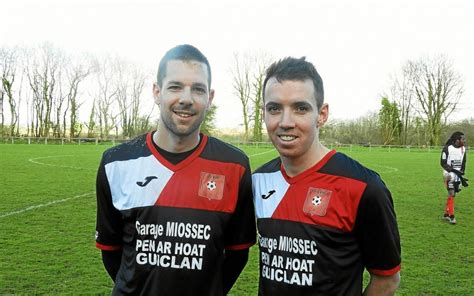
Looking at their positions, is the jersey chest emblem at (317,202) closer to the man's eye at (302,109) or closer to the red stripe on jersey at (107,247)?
the man's eye at (302,109)

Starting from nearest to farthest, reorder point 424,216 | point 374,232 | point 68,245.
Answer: point 374,232 → point 68,245 → point 424,216

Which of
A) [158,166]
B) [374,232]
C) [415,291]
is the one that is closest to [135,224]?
[158,166]

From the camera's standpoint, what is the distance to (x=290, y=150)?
7.76 feet

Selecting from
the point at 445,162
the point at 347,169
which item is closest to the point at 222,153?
the point at 347,169

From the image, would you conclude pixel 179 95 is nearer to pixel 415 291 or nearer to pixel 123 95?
pixel 415 291

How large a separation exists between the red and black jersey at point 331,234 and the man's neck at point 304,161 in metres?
0.03

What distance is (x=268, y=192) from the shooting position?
254cm

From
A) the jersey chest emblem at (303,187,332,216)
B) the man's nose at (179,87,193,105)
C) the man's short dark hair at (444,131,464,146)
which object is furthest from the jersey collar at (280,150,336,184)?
the man's short dark hair at (444,131,464,146)

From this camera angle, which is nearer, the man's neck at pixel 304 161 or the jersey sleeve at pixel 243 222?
the man's neck at pixel 304 161

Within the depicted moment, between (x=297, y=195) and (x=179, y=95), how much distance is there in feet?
2.79

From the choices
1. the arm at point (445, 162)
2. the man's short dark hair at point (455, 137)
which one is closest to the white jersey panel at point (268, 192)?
the arm at point (445, 162)

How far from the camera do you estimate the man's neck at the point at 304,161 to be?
2.43 meters

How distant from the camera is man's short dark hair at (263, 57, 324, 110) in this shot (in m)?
2.37

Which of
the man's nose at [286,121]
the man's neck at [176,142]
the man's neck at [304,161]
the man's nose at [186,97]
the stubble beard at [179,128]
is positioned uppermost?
the man's nose at [186,97]
